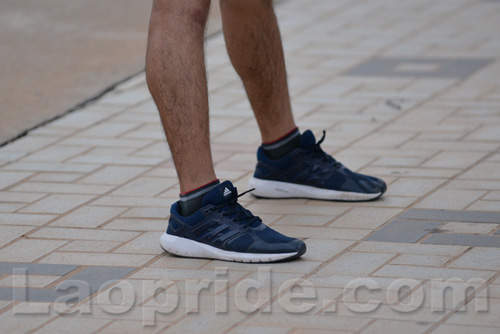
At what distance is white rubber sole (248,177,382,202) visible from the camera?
360 cm

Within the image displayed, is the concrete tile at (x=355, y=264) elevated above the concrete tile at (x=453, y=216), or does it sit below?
above

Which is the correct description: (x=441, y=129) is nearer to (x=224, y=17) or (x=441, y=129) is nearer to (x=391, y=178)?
(x=391, y=178)

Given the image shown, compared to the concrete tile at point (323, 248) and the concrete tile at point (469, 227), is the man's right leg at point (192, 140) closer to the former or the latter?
the concrete tile at point (323, 248)

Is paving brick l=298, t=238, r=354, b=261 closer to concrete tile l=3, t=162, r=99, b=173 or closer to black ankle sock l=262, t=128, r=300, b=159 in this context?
black ankle sock l=262, t=128, r=300, b=159

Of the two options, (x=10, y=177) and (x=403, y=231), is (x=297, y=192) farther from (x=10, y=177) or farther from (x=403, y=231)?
(x=10, y=177)

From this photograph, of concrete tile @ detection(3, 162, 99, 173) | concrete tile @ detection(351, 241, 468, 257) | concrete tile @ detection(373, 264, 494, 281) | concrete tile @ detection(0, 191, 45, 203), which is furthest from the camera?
concrete tile @ detection(3, 162, 99, 173)

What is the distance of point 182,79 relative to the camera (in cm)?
307

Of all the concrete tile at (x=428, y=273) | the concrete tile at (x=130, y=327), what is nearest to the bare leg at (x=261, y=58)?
the concrete tile at (x=428, y=273)

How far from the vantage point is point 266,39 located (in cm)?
359

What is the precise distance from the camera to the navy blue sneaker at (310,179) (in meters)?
3.60

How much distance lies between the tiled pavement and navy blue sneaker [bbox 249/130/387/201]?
0.14 feet

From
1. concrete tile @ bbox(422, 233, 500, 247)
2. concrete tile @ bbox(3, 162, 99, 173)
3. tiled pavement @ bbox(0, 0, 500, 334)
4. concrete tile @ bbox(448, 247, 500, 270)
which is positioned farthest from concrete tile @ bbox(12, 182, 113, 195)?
concrete tile @ bbox(448, 247, 500, 270)

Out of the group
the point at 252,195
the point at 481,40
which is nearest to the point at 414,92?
the point at 481,40

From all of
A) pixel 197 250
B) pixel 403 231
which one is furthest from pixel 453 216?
pixel 197 250
